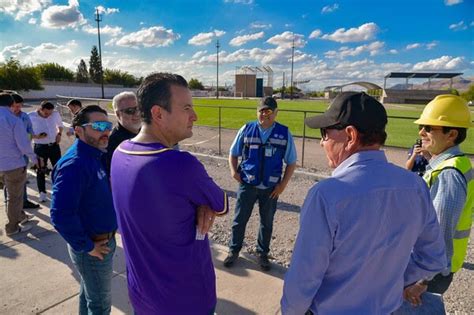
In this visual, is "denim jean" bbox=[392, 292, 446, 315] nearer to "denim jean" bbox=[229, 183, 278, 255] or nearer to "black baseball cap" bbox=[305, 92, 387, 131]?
"black baseball cap" bbox=[305, 92, 387, 131]

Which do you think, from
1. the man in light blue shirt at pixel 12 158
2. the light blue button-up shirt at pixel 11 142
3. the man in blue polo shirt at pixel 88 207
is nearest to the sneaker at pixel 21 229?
the man in light blue shirt at pixel 12 158

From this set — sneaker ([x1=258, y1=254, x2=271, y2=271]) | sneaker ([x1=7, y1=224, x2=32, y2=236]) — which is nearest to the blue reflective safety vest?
sneaker ([x1=258, y1=254, x2=271, y2=271])

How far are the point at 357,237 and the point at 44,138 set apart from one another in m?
6.40

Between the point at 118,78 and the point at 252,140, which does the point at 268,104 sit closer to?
the point at 252,140

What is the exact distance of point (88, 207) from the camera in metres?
2.19

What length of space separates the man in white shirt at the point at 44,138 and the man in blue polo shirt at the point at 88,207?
4276mm

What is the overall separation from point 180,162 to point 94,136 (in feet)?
3.90

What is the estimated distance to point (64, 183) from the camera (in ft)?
6.69

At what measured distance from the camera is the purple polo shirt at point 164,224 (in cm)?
138

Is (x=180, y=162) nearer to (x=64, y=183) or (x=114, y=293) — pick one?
(x=64, y=183)

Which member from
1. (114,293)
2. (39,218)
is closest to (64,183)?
(114,293)

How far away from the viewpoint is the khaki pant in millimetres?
4480

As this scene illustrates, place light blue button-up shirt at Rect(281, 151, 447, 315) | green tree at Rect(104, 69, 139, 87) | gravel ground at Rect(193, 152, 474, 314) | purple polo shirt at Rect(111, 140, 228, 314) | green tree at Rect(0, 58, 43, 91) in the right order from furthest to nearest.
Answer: green tree at Rect(104, 69, 139, 87), green tree at Rect(0, 58, 43, 91), gravel ground at Rect(193, 152, 474, 314), purple polo shirt at Rect(111, 140, 228, 314), light blue button-up shirt at Rect(281, 151, 447, 315)

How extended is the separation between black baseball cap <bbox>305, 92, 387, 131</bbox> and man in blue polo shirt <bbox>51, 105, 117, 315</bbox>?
1.66 meters
